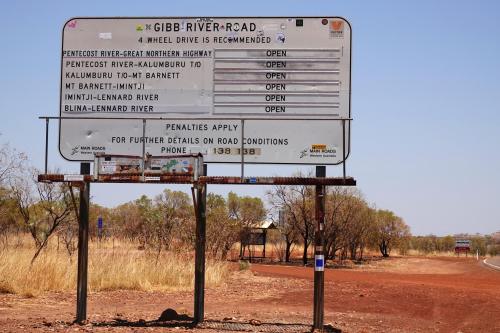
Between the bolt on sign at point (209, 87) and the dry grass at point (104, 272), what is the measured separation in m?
5.56

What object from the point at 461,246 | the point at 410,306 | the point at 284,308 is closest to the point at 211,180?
the point at 284,308

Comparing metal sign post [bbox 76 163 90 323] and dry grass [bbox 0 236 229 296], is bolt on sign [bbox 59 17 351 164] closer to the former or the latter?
metal sign post [bbox 76 163 90 323]

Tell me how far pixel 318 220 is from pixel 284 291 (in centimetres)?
846

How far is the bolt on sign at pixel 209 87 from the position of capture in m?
11.8

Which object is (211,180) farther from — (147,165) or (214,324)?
(214,324)

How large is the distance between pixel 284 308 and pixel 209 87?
18.1 feet

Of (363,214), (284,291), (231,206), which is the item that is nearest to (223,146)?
(284,291)

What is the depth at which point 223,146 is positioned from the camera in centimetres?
1196

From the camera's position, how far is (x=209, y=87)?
1209cm

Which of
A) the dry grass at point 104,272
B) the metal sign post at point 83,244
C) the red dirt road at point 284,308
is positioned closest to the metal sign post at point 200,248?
the red dirt road at point 284,308

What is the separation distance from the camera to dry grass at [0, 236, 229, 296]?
16.6 meters

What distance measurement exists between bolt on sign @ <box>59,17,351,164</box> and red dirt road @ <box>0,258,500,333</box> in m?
2.85

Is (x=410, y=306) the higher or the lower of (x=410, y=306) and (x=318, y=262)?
the lower

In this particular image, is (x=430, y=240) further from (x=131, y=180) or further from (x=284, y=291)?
(x=131, y=180)
